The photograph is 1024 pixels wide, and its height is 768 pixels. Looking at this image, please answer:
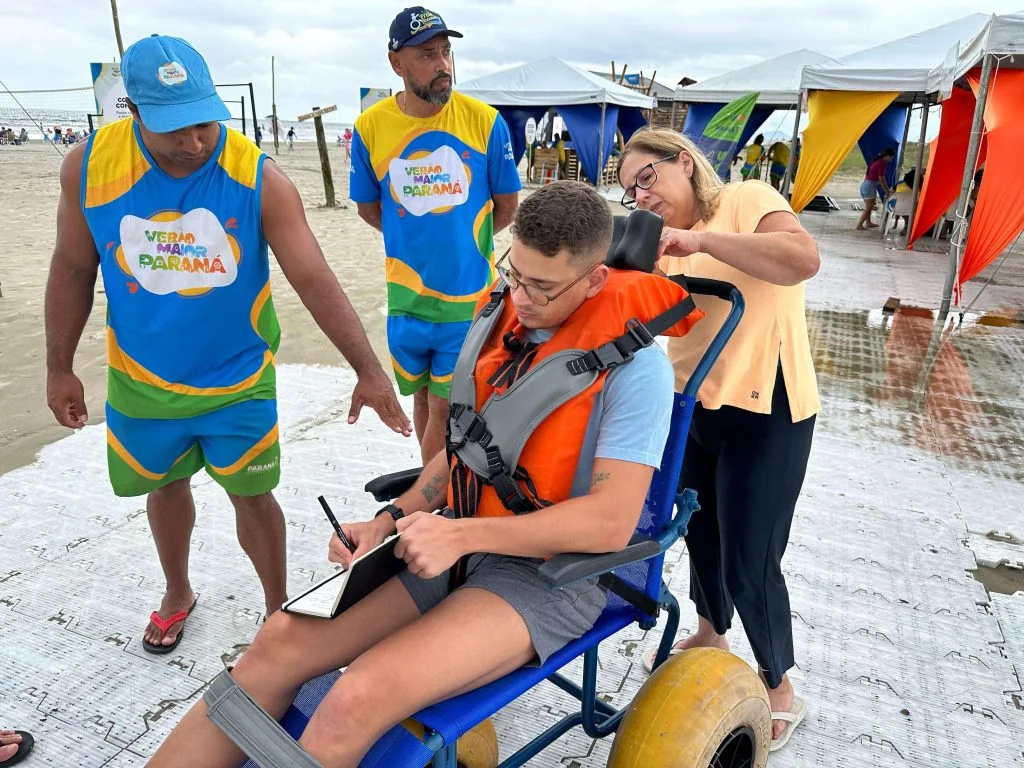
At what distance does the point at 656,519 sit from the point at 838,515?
1981mm

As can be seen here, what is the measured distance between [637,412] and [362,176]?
84.5 inches

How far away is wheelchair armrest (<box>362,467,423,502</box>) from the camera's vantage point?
1938 millimetres

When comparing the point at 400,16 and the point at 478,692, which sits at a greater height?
the point at 400,16

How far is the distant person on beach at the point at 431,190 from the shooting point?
3.11 metres

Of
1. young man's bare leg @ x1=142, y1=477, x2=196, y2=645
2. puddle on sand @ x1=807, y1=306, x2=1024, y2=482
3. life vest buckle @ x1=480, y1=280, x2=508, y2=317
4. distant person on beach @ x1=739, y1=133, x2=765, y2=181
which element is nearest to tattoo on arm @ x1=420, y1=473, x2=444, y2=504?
life vest buckle @ x1=480, y1=280, x2=508, y2=317

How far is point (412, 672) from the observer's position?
1.39 m

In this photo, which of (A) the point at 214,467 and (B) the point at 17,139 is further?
(B) the point at 17,139

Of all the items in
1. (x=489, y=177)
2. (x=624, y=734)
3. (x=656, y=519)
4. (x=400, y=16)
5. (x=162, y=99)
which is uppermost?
(x=400, y=16)

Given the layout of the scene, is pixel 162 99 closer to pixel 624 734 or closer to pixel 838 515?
pixel 624 734

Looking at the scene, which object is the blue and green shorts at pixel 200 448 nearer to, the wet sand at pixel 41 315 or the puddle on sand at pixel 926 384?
the wet sand at pixel 41 315

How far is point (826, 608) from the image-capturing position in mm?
2777

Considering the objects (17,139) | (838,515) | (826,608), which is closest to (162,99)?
(826,608)

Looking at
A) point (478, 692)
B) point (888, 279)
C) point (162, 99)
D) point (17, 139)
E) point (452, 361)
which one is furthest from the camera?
point (17, 139)

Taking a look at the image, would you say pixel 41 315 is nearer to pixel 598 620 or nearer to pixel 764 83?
pixel 598 620
